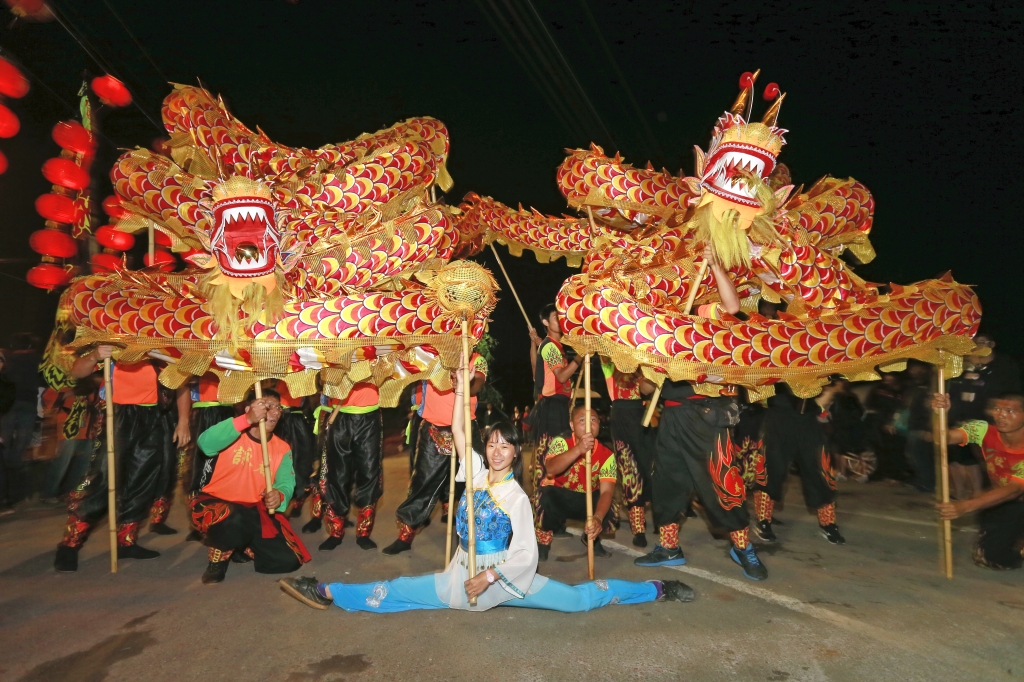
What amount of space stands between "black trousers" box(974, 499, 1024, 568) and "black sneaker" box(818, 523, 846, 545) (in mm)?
744

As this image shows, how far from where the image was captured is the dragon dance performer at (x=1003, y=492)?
11.7 feet

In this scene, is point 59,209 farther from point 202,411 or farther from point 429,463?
point 429,463

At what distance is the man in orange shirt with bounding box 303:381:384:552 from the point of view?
4.27 meters

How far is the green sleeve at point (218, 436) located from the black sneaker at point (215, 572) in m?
0.58

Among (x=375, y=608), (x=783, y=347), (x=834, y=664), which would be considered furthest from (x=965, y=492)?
(x=375, y=608)

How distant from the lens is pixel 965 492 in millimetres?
5242

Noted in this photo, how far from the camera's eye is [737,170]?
3.40 metres

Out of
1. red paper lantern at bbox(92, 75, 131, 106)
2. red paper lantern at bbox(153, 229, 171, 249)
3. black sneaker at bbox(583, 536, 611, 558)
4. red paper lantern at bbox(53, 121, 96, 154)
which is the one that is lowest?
black sneaker at bbox(583, 536, 611, 558)

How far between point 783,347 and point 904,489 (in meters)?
3.63

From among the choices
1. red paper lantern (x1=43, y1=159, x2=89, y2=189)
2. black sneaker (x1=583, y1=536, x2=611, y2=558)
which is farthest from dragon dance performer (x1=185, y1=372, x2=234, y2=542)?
black sneaker (x1=583, y1=536, x2=611, y2=558)

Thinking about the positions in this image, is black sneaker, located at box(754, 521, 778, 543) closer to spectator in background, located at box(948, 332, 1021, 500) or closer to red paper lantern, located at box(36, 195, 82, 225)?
spectator in background, located at box(948, 332, 1021, 500)

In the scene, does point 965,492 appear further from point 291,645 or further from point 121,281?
point 121,281

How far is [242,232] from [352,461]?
1.62 metres

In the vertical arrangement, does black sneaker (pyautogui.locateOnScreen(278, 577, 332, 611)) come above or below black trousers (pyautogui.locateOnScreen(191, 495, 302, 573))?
below
